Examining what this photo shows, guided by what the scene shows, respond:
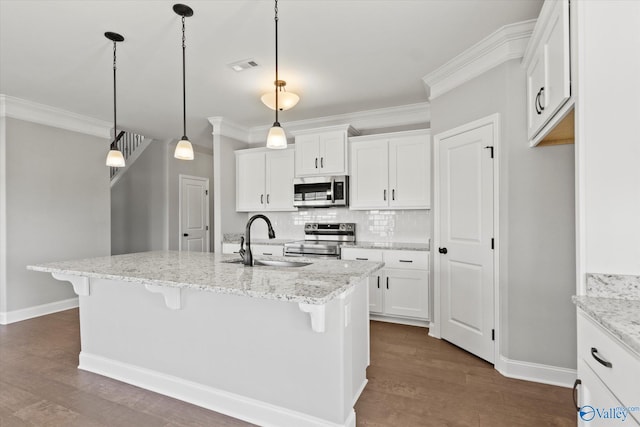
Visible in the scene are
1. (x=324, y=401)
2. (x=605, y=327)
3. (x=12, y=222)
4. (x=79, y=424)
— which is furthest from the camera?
(x=12, y=222)

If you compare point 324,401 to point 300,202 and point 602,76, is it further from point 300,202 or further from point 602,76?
point 300,202

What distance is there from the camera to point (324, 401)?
5.83 feet

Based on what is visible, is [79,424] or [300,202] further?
[300,202]

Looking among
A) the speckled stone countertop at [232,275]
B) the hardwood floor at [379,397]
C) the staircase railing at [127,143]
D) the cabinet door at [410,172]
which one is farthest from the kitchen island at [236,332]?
the staircase railing at [127,143]

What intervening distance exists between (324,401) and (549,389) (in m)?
1.71

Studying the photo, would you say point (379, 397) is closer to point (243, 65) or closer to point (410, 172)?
point (410, 172)

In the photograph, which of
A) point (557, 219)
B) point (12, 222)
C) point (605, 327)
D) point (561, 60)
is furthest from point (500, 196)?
point (12, 222)

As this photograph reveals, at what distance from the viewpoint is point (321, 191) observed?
443 centimetres

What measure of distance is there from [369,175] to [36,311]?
4540 mm

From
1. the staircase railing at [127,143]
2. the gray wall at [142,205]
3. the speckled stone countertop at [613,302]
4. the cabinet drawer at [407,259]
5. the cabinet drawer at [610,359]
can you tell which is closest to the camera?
the cabinet drawer at [610,359]

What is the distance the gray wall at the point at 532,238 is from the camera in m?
2.35

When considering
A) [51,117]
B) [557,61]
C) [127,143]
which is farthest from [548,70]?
[127,143]

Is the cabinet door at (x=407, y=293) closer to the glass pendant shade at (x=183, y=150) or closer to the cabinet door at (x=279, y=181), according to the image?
the cabinet door at (x=279, y=181)

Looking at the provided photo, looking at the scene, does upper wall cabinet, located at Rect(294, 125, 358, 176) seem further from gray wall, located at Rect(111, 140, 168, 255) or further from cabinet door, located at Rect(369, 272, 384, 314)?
gray wall, located at Rect(111, 140, 168, 255)
